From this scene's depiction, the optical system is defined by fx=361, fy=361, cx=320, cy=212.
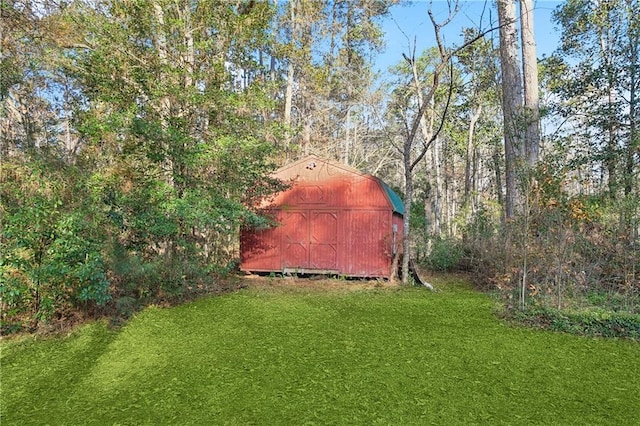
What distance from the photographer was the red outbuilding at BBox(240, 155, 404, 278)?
30.3ft

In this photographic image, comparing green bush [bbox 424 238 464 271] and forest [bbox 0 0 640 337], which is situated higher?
forest [bbox 0 0 640 337]

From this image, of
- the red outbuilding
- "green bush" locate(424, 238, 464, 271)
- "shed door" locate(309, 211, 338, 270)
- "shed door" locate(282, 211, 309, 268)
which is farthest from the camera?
"green bush" locate(424, 238, 464, 271)

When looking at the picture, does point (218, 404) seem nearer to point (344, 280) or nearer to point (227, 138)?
point (227, 138)

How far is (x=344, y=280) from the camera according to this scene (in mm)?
9250

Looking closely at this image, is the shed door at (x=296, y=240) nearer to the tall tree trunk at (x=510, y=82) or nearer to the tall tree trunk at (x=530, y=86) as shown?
the tall tree trunk at (x=510, y=82)

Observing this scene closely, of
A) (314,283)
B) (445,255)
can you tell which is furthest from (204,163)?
(445,255)

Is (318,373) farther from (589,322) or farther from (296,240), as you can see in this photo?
(296,240)

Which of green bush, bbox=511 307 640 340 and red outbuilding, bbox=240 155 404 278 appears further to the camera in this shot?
red outbuilding, bbox=240 155 404 278

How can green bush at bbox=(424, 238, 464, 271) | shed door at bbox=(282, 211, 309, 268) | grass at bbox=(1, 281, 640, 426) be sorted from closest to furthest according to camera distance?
1. grass at bbox=(1, 281, 640, 426)
2. shed door at bbox=(282, 211, 309, 268)
3. green bush at bbox=(424, 238, 464, 271)

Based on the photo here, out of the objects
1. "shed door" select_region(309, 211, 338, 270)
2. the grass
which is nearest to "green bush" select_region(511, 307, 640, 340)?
the grass

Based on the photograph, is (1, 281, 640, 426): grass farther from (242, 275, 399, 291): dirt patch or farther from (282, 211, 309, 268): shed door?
(282, 211, 309, 268): shed door

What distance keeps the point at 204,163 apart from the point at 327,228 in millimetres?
3719

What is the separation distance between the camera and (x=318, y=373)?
354 centimetres

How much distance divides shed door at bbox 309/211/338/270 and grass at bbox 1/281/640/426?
380 cm
